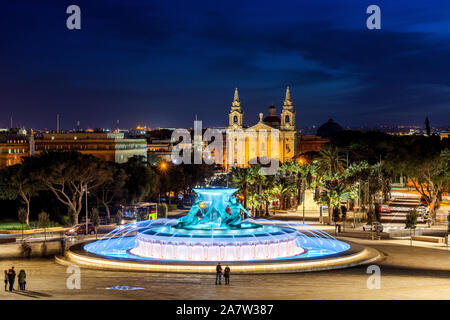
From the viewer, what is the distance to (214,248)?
35.7 meters

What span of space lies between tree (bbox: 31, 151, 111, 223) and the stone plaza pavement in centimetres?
2770

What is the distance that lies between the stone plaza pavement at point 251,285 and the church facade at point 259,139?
480 feet

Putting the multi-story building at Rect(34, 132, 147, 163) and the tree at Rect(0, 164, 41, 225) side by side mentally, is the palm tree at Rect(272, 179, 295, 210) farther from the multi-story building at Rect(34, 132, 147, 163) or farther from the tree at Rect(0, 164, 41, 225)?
the multi-story building at Rect(34, 132, 147, 163)

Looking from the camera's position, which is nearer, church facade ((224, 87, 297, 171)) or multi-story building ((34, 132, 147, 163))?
multi-story building ((34, 132, 147, 163))

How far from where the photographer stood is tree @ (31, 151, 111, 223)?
6344cm

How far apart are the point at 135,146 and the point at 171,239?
109m

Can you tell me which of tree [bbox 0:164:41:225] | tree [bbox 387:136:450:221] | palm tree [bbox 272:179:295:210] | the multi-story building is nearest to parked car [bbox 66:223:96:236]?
tree [bbox 0:164:41:225]

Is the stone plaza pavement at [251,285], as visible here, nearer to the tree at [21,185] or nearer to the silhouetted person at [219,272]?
the silhouetted person at [219,272]

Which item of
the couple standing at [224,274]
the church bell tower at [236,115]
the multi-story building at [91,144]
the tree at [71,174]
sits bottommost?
the couple standing at [224,274]

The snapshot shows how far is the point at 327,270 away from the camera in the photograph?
3347 cm

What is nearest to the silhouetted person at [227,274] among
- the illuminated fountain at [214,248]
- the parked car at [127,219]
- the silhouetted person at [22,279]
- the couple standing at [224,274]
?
the couple standing at [224,274]

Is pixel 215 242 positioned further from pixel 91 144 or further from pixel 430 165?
pixel 91 144

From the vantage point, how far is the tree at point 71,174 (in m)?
63.4
